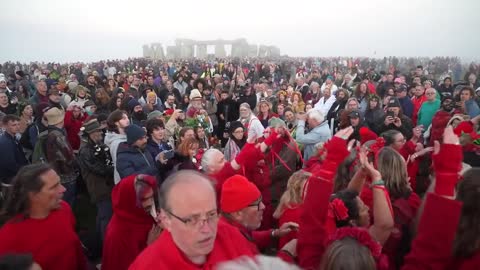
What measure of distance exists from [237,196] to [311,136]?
3115 millimetres

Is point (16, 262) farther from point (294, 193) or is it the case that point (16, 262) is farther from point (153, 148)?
point (153, 148)

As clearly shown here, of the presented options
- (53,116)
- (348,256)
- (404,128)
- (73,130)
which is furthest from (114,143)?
(404,128)

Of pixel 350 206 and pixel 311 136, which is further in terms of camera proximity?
pixel 311 136

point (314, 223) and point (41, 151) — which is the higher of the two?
point (314, 223)

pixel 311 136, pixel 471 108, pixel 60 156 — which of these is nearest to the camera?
pixel 60 156

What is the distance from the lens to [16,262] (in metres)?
1.88

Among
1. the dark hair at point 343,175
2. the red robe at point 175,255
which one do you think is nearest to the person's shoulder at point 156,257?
the red robe at point 175,255

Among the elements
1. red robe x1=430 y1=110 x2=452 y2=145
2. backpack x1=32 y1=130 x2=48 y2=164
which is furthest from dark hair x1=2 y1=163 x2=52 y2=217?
red robe x1=430 y1=110 x2=452 y2=145

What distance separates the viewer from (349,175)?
3.75m

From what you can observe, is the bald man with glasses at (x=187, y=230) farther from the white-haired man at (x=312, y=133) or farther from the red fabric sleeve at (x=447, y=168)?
the white-haired man at (x=312, y=133)

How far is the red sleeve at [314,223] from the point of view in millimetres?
1903

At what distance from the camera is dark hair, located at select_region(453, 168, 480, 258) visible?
1638 mm

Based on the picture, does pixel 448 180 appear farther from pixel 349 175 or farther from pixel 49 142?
pixel 49 142

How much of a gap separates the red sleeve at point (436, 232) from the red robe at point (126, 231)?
1.93 m
